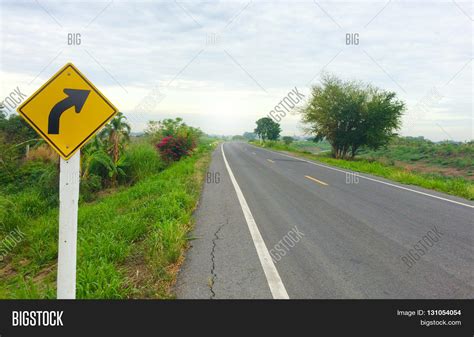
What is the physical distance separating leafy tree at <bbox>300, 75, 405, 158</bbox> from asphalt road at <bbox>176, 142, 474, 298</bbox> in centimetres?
1920

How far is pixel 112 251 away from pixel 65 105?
7.30 ft

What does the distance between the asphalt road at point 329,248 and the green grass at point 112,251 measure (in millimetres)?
343

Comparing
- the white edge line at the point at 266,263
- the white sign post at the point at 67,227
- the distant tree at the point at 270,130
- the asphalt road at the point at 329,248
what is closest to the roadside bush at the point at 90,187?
the asphalt road at the point at 329,248

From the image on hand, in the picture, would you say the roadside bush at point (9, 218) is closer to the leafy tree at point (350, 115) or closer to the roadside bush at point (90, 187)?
the roadside bush at point (90, 187)

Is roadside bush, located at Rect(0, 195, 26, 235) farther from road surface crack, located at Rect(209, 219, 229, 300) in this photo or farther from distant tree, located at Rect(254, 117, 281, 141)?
distant tree, located at Rect(254, 117, 281, 141)

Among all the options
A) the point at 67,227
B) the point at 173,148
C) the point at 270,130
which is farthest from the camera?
the point at 270,130

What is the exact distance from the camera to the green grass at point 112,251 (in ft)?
10.0

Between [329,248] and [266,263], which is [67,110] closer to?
[266,263]

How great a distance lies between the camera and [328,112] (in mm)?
26281

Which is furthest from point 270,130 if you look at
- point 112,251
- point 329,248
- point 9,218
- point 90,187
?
point 112,251

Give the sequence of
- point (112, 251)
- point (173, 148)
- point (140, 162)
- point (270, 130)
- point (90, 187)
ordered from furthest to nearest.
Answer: point (270, 130), point (173, 148), point (140, 162), point (90, 187), point (112, 251)

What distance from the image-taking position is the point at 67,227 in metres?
2.51

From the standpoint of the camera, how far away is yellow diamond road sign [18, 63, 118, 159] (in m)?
2.48
